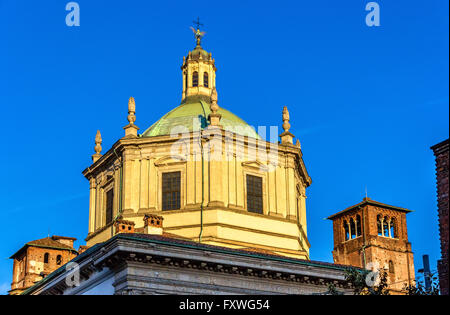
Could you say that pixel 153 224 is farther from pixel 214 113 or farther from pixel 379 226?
pixel 379 226

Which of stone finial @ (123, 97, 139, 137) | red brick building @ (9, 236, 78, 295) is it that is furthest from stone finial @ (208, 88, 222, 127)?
red brick building @ (9, 236, 78, 295)

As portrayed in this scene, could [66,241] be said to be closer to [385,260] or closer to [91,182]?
[91,182]

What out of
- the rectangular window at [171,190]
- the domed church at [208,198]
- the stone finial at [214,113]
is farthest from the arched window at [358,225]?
the rectangular window at [171,190]

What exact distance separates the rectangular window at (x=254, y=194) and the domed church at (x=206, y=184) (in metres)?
0.05

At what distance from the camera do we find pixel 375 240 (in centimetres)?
7919

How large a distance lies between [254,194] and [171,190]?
14.5 feet

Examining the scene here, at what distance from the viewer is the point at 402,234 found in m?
81.4

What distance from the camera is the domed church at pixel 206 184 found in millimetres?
46000

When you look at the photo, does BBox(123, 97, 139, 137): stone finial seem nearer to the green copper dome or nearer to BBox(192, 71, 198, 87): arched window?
the green copper dome

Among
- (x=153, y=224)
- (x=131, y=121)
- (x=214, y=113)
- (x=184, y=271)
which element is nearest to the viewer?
(x=184, y=271)

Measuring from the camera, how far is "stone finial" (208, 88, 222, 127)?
48531 mm

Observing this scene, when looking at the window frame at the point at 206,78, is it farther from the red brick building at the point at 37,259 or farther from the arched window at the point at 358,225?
the arched window at the point at 358,225

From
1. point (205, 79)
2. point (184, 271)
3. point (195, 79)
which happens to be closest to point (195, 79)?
point (195, 79)
